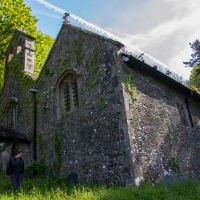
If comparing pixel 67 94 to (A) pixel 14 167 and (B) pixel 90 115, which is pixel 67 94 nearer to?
(B) pixel 90 115

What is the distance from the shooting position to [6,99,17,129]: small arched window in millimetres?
14938

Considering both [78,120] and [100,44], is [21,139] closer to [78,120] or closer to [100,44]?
[78,120]

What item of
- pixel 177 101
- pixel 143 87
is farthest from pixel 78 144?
pixel 177 101

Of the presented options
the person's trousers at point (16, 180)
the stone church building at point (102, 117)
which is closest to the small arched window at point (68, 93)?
the stone church building at point (102, 117)

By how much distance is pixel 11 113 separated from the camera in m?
15.5

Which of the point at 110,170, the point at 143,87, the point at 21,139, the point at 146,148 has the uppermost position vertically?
the point at 143,87

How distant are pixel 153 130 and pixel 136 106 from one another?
50.6 inches

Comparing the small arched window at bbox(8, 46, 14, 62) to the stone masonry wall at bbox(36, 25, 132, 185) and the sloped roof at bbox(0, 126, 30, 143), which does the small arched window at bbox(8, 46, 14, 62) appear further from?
the sloped roof at bbox(0, 126, 30, 143)

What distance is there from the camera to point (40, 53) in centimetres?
2380

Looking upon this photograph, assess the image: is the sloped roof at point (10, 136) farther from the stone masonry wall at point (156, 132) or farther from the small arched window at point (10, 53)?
the stone masonry wall at point (156, 132)

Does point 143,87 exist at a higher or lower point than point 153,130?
higher

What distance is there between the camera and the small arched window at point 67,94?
37.9 ft

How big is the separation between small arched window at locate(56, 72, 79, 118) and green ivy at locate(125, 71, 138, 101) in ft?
9.34

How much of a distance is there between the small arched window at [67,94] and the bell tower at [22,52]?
3687mm
